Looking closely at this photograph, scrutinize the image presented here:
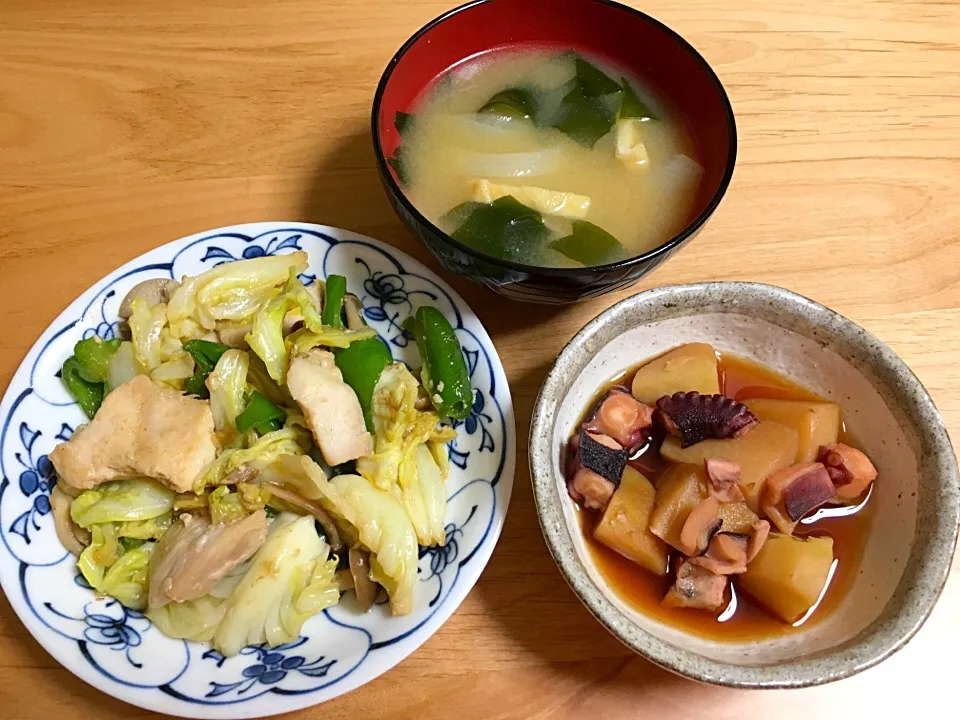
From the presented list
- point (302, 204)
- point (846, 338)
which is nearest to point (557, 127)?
point (302, 204)

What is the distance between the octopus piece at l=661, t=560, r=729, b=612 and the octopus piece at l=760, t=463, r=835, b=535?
150 millimetres

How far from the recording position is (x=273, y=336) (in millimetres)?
1468

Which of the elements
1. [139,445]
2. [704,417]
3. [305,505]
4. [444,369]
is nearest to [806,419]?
[704,417]

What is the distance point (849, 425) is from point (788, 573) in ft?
1.26

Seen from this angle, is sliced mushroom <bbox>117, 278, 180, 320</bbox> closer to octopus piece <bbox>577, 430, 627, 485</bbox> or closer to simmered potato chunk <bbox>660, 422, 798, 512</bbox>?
octopus piece <bbox>577, 430, 627, 485</bbox>

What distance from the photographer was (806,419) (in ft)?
4.60

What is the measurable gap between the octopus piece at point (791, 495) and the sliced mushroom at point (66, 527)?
1.25 m

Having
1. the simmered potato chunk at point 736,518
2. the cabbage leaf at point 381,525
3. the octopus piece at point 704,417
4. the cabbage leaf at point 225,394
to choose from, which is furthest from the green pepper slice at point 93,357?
the simmered potato chunk at point 736,518

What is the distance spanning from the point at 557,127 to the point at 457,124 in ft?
0.75

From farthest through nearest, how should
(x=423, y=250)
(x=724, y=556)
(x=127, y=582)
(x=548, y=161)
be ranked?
(x=423, y=250) → (x=548, y=161) → (x=127, y=582) → (x=724, y=556)

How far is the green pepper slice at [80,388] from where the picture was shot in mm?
1461

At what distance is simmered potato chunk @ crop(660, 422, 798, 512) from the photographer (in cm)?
132

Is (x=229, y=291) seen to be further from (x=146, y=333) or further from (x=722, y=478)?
(x=722, y=478)

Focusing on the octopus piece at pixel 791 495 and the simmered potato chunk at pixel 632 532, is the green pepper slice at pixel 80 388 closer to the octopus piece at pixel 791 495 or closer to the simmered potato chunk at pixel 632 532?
the simmered potato chunk at pixel 632 532
